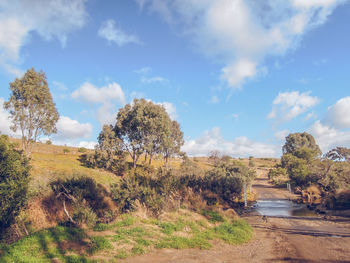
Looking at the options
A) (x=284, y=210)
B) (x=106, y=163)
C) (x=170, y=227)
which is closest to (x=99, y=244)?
(x=170, y=227)

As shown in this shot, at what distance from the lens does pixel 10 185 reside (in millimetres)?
9875

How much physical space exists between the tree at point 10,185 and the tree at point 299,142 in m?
96.1

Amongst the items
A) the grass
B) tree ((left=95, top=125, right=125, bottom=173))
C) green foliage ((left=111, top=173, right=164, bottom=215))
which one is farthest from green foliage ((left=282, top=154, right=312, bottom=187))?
tree ((left=95, top=125, right=125, bottom=173))

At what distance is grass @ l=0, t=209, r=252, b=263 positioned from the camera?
722 cm

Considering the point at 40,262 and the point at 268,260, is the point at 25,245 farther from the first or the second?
the point at 268,260

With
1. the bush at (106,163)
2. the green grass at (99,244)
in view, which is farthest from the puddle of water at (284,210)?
the bush at (106,163)

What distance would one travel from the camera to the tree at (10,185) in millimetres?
9469

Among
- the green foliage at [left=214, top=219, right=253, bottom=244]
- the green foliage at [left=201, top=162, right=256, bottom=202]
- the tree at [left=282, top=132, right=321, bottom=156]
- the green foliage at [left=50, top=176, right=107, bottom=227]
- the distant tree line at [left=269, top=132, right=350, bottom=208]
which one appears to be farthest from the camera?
the tree at [left=282, top=132, right=321, bottom=156]

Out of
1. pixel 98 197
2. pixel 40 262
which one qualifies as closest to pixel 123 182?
pixel 98 197

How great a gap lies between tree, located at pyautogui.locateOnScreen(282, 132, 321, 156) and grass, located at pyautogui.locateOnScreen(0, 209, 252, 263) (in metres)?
88.7

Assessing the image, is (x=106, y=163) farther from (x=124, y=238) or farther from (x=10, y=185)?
(x=124, y=238)

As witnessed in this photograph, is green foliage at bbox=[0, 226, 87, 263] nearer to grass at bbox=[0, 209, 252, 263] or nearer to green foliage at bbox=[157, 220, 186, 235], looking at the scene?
grass at bbox=[0, 209, 252, 263]

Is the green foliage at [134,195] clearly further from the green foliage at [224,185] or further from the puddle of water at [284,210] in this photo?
the green foliage at [224,185]

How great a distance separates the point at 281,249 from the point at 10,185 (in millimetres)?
12722
